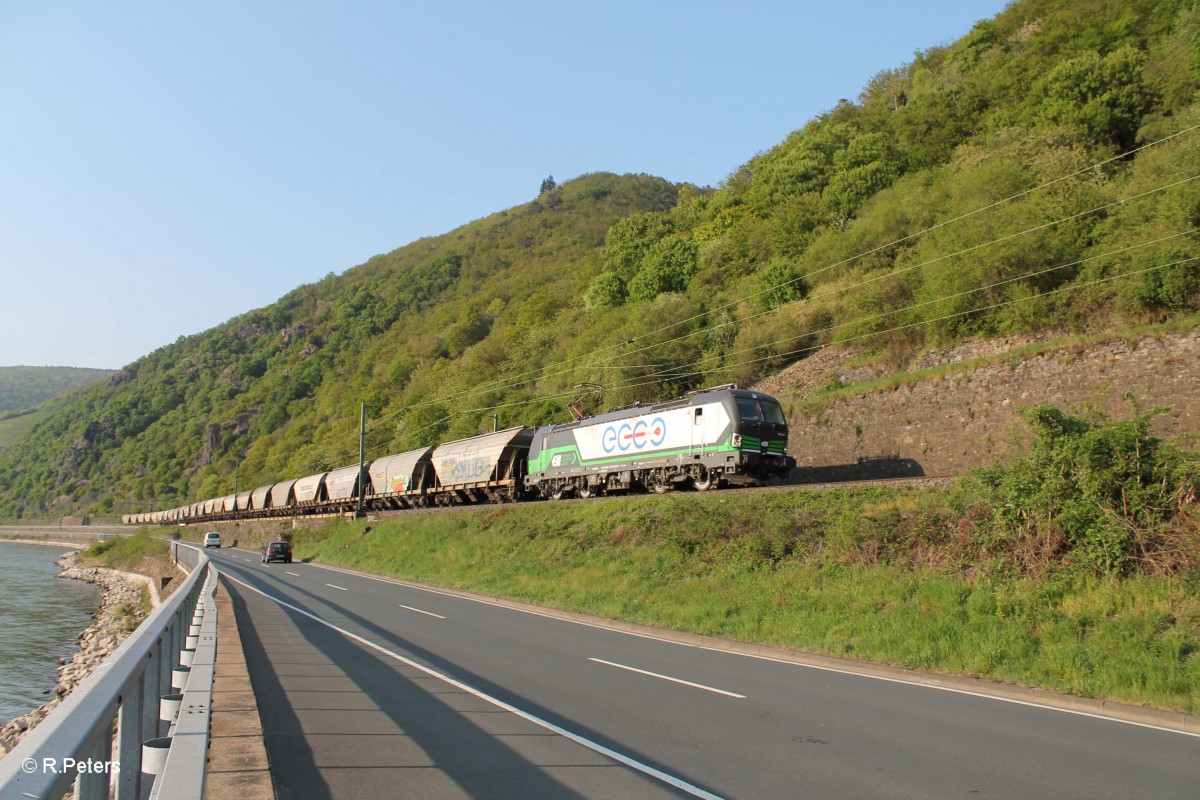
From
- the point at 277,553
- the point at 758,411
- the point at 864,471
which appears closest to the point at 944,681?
the point at 758,411

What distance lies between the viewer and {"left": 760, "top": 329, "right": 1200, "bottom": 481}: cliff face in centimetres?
2420

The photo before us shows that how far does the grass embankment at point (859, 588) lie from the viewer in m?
11.3

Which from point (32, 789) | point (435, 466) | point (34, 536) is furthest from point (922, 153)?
point (34, 536)

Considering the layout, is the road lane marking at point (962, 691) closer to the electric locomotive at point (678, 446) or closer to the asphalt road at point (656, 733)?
the asphalt road at point (656, 733)

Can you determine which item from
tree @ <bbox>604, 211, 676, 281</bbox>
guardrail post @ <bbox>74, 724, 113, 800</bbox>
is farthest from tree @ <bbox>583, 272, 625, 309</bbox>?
guardrail post @ <bbox>74, 724, 113, 800</bbox>

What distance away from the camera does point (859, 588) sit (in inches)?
633

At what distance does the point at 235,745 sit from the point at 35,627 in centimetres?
3585

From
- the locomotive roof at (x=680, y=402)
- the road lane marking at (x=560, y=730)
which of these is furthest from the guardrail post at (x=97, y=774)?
the locomotive roof at (x=680, y=402)

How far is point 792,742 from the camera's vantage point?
26.1ft

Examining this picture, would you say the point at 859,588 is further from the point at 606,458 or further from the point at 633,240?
the point at 633,240

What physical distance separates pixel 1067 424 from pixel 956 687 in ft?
23.1

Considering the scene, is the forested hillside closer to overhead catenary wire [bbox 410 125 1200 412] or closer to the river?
overhead catenary wire [bbox 410 125 1200 412]

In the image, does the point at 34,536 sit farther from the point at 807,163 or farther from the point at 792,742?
the point at 792,742

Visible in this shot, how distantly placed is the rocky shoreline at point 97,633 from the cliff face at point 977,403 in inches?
847
